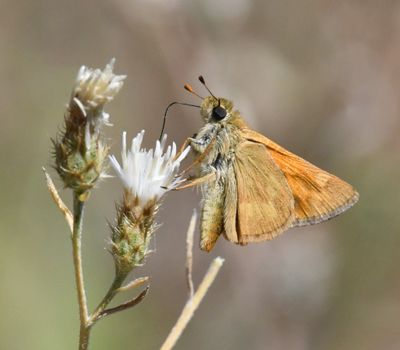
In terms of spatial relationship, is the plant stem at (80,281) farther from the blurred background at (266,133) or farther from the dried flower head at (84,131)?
the blurred background at (266,133)

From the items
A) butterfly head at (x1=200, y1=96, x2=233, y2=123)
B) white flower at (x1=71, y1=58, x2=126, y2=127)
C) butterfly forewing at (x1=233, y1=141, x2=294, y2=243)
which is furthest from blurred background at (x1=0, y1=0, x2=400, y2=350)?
white flower at (x1=71, y1=58, x2=126, y2=127)

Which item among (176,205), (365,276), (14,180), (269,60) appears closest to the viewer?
(14,180)

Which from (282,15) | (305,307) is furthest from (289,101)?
(305,307)

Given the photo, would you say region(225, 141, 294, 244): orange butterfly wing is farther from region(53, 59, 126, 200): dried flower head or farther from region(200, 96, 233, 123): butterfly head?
region(53, 59, 126, 200): dried flower head

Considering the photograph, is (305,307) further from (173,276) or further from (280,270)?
(173,276)

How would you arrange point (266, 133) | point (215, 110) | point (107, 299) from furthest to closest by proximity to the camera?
point (266, 133) < point (215, 110) < point (107, 299)

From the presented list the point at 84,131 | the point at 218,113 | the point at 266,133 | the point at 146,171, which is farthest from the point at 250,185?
the point at 266,133

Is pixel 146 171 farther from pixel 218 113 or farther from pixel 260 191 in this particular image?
pixel 260 191
